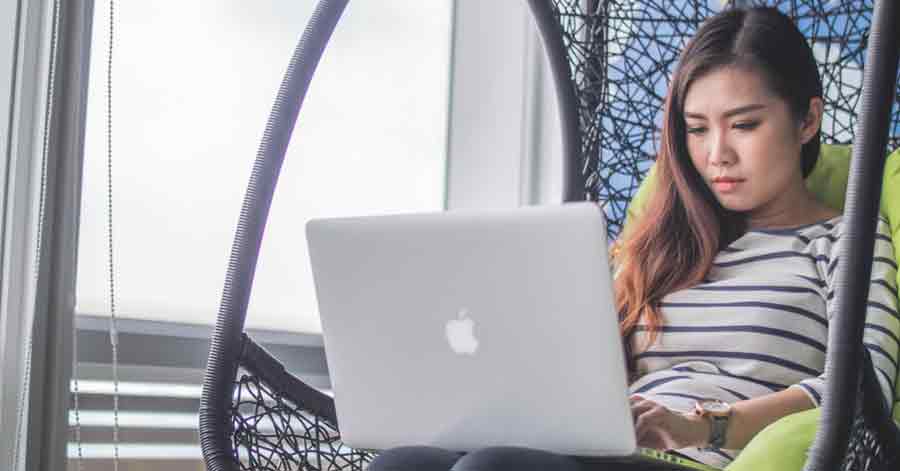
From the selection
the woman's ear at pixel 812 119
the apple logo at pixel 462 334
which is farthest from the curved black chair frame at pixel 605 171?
the apple logo at pixel 462 334

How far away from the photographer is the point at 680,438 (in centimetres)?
123

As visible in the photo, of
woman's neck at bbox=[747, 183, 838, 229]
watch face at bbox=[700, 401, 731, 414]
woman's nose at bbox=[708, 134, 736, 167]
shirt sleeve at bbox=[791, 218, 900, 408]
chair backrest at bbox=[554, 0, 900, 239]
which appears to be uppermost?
chair backrest at bbox=[554, 0, 900, 239]

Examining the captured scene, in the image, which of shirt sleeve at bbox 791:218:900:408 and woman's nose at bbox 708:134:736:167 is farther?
woman's nose at bbox 708:134:736:167

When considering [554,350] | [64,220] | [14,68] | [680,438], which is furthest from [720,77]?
[14,68]

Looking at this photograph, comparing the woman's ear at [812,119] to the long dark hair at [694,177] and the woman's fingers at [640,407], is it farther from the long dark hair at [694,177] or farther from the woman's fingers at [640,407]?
the woman's fingers at [640,407]

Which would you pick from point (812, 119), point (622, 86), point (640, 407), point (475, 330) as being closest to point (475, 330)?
point (475, 330)

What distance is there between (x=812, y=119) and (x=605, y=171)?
51cm

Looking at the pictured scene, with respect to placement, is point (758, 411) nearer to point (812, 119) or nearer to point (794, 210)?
point (794, 210)

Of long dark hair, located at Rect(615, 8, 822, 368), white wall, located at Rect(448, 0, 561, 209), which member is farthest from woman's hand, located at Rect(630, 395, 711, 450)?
white wall, located at Rect(448, 0, 561, 209)

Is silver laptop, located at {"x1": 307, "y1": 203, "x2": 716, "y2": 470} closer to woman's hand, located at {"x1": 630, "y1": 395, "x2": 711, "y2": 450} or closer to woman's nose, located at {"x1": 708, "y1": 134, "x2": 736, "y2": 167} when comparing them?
woman's hand, located at {"x1": 630, "y1": 395, "x2": 711, "y2": 450}

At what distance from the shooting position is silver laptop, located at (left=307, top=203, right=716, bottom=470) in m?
1.03

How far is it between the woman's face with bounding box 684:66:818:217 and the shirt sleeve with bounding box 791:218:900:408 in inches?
8.0

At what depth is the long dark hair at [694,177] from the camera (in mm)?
1583

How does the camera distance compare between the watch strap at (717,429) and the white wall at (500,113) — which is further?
the white wall at (500,113)
